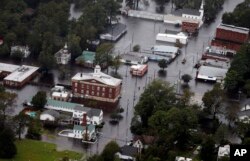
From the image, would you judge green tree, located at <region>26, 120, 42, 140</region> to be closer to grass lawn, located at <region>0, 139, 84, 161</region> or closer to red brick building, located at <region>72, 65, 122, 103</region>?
grass lawn, located at <region>0, 139, 84, 161</region>

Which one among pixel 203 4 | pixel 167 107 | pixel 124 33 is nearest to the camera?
pixel 167 107

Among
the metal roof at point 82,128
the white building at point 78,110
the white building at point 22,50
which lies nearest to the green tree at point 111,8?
the white building at point 22,50

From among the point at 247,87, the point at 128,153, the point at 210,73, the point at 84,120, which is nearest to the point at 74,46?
the point at 210,73

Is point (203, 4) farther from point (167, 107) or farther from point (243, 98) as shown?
A: point (167, 107)

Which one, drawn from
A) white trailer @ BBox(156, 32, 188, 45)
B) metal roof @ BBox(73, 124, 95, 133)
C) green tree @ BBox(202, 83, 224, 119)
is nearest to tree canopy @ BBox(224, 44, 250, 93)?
green tree @ BBox(202, 83, 224, 119)

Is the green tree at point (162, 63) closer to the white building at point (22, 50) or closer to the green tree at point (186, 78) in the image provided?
the green tree at point (186, 78)

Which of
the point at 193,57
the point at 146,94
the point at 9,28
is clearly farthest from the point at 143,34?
the point at 146,94
